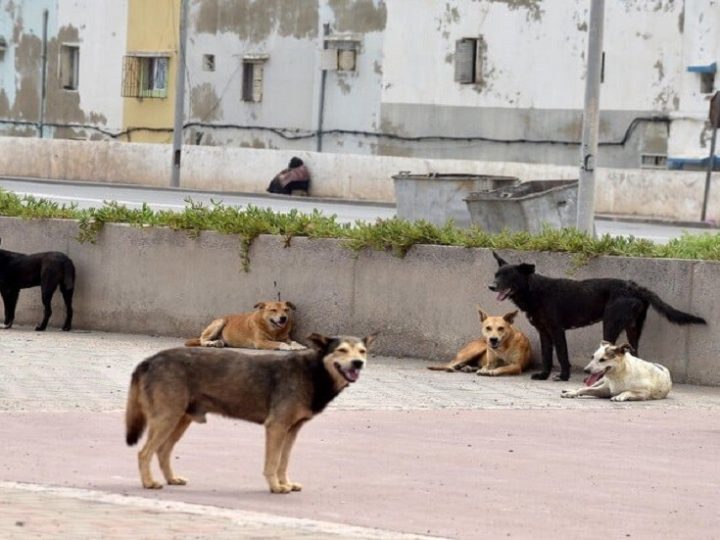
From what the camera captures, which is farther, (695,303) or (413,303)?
(413,303)

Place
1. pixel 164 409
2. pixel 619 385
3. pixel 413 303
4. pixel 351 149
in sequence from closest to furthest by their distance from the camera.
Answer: pixel 164 409 → pixel 619 385 → pixel 413 303 → pixel 351 149

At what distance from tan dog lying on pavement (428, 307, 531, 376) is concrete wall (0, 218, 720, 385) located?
25 centimetres

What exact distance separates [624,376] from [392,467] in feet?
14.7

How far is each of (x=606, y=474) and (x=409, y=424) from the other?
7.27ft

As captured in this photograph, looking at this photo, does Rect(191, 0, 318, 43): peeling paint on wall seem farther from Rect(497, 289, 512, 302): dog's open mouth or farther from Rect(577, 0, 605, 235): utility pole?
Rect(497, 289, 512, 302): dog's open mouth

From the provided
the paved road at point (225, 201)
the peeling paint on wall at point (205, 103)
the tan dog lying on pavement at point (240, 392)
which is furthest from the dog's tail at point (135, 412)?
the peeling paint on wall at point (205, 103)

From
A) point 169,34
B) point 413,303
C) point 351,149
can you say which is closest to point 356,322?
point 413,303

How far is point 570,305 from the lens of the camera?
52.2 feet

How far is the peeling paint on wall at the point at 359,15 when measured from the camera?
48.9 meters

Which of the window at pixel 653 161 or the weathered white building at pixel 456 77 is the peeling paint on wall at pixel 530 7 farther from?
the window at pixel 653 161

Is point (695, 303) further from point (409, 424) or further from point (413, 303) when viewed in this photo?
point (409, 424)

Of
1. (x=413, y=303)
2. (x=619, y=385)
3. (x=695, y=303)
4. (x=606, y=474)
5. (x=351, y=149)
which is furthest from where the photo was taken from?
(x=351, y=149)

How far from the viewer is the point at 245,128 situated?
52625 mm

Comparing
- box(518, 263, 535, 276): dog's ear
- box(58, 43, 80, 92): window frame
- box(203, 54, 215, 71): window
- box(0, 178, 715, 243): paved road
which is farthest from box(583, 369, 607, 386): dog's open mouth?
box(58, 43, 80, 92): window frame
